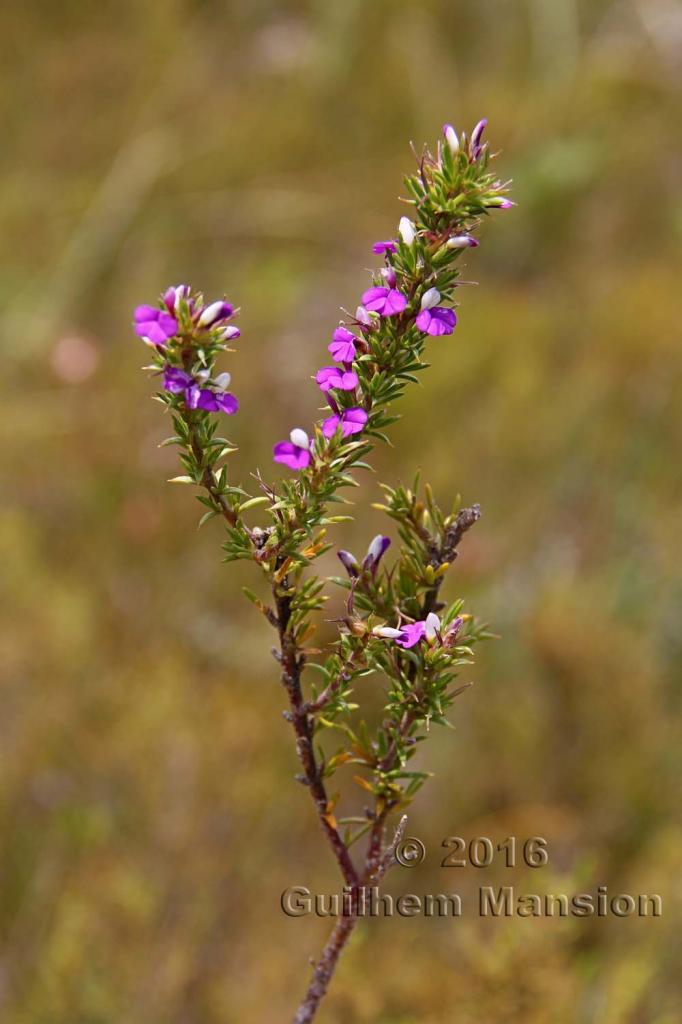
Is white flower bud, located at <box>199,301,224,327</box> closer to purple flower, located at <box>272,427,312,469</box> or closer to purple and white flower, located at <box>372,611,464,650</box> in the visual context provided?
purple flower, located at <box>272,427,312,469</box>

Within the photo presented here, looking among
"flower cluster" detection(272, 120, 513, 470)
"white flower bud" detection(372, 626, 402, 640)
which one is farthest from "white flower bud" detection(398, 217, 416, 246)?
"white flower bud" detection(372, 626, 402, 640)

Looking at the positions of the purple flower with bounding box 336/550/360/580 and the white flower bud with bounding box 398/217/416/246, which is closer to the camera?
the white flower bud with bounding box 398/217/416/246

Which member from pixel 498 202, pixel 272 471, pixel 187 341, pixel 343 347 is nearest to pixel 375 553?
pixel 343 347

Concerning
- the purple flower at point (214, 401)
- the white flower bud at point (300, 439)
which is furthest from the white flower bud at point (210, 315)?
the white flower bud at point (300, 439)

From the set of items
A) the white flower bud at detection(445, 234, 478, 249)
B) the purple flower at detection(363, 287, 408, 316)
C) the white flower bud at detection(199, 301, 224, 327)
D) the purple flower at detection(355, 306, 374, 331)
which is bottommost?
the white flower bud at detection(199, 301, 224, 327)

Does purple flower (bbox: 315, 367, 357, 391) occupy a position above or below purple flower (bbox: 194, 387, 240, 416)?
above

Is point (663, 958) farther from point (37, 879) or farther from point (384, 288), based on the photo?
point (384, 288)
